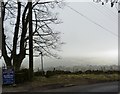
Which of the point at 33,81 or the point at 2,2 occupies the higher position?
the point at 2,2

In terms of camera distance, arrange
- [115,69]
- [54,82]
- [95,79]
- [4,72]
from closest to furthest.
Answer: [4,72]
[54,82]
[95,79]
[115,69]

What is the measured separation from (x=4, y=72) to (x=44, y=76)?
23.7 feet

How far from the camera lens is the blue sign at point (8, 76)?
25302 mm

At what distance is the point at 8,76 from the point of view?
25.5m

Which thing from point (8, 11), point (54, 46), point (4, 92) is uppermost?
point (8, 11)

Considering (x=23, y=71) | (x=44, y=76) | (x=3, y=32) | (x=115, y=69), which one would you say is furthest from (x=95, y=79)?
(x=115, y=69)

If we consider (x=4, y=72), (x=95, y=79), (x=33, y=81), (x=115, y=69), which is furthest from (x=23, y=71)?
(x=115, y=69)

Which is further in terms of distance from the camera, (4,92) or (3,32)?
(3,32)

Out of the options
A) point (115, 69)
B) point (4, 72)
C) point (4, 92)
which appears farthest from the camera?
point (115, 69)

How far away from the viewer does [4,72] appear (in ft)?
82.1

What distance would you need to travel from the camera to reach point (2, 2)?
33094 millimetres

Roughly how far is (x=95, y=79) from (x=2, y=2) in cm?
1146

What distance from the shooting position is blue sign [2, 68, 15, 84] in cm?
2530

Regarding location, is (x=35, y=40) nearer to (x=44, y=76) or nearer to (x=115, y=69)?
(x=44, y=76)
